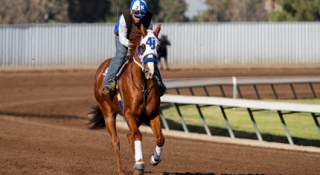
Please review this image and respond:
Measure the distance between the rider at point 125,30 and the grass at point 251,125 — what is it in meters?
5.22

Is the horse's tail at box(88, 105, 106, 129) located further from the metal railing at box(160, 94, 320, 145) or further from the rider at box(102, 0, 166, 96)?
the metal railing at box(160, 94, 320, 145)

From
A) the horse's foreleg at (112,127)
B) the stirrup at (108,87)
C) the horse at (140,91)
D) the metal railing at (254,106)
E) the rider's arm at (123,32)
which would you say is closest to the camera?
the horse at (140,91)

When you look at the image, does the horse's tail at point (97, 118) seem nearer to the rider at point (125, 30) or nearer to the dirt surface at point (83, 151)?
the dirt surface at point (83, 151)

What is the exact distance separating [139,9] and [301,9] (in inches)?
1338

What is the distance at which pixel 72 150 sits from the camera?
412 inches

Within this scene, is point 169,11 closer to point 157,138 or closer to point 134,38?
point 134,38

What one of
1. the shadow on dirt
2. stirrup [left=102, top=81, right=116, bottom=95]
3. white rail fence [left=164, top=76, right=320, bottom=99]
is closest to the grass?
the shadow on dirt

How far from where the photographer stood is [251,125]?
15.1 meters

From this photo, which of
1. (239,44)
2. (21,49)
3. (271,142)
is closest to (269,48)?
Answer: (239,44)

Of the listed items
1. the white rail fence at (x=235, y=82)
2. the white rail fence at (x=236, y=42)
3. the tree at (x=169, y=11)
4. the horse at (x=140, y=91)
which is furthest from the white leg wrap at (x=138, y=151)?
the tree at (x=169, y=11)

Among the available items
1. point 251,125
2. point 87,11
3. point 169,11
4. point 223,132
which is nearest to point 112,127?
point 223,132

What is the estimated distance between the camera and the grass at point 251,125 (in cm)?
1334

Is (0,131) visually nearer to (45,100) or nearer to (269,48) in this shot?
(45,100)

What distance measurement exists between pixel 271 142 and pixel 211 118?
4.41 meters
